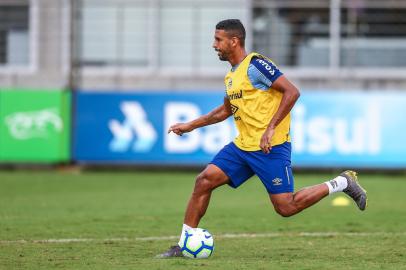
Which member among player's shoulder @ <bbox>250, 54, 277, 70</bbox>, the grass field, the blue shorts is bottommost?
the grass field

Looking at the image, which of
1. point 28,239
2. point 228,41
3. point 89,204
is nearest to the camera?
point 228,41

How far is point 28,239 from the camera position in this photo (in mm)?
10953

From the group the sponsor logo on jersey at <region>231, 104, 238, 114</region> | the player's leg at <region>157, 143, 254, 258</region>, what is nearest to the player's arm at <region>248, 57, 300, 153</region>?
the sponsor logo on jersey at <region>231, 104, 238, 114</region>

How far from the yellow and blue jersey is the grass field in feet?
3.85

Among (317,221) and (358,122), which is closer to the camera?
(317,221)

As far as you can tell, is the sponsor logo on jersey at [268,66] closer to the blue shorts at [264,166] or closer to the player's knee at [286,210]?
the blue shorts at [264,166]

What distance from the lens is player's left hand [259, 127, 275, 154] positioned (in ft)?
29.8

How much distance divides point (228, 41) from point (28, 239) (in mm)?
3382

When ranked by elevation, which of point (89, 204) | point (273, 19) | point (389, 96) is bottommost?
point (89, 204)

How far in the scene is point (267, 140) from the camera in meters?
9.08

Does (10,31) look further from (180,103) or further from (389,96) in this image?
(389,96)

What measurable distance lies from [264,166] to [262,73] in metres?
0.88

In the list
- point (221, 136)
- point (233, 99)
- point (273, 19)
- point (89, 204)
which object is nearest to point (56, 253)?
point (233, 99)

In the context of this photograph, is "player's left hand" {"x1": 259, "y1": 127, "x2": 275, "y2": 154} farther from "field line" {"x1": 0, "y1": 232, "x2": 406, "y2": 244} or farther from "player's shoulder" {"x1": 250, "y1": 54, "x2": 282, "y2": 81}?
"field line" {"x1": 0, "y1": 232, "x2": 406, "y2": 244}
